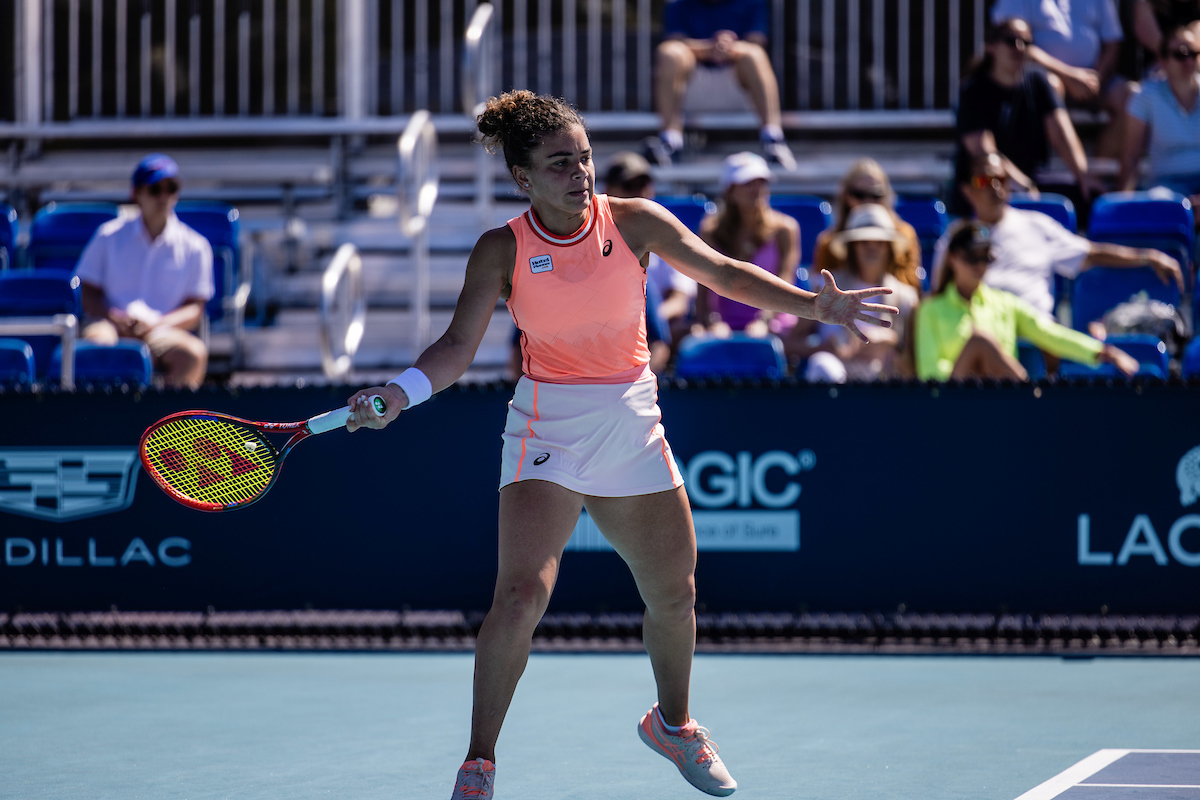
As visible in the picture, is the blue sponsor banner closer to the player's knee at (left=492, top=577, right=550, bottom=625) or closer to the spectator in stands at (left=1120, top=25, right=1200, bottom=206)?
the player's knee at (left=492, top=577, right=550, bottom=625)

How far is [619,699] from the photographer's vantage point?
5.32 metres

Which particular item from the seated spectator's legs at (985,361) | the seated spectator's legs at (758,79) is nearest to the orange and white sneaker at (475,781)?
the seated spectator's legs at (985,361)

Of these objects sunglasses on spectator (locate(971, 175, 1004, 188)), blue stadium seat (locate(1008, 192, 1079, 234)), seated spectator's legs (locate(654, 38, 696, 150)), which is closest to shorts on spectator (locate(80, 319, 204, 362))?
seated spectator's legs (locate(654, 38, 696, 150))

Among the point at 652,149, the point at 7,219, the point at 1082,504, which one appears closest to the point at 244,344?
the point at 7,219

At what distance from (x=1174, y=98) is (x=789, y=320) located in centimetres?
292

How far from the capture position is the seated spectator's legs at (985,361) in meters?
7.04

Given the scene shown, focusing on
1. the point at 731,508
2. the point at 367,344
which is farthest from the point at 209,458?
the point at 367,344

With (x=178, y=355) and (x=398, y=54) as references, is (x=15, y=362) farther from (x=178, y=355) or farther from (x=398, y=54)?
(x=398, y=54)

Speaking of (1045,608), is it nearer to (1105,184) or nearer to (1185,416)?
(1185,416)

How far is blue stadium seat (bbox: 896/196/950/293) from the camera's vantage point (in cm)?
895

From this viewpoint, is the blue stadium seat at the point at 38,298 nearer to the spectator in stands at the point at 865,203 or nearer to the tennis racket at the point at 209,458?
the spectator in stands at the point at 865,203

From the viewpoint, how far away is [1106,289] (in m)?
8.31

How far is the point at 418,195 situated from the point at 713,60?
2.32 metres

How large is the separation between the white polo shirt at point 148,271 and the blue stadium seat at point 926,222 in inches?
159
